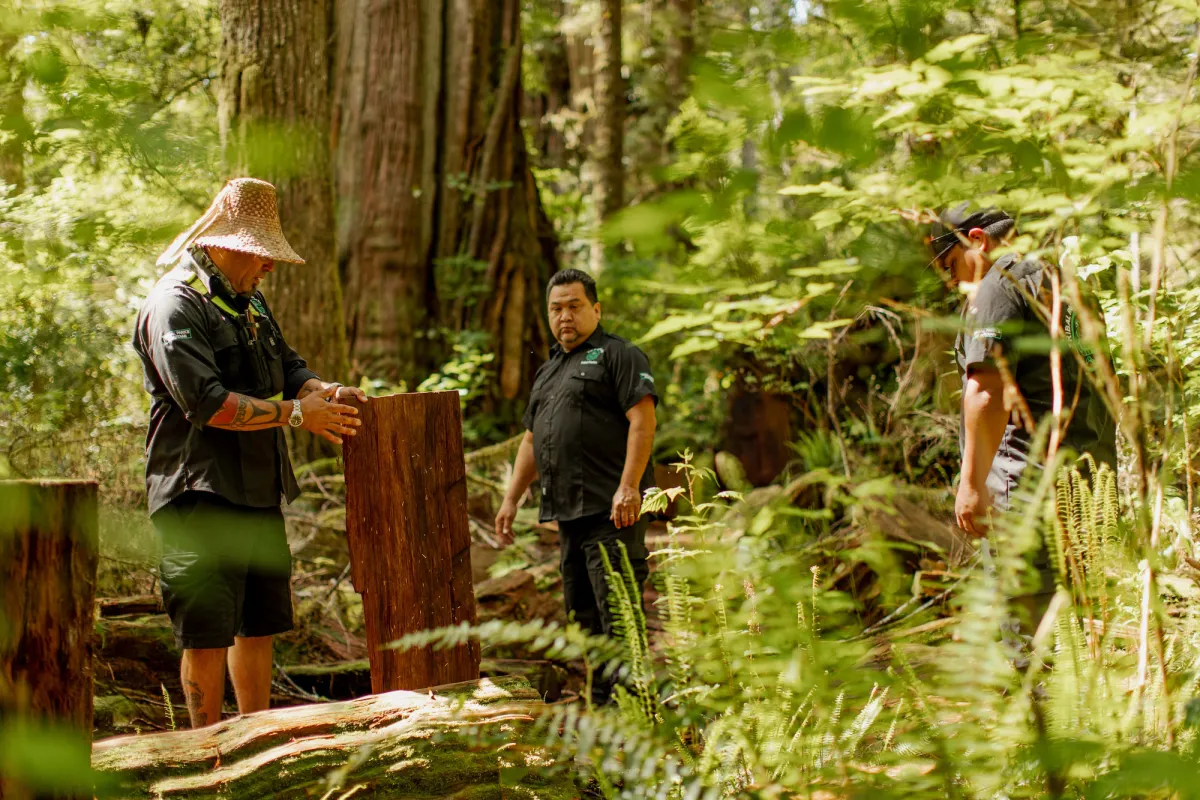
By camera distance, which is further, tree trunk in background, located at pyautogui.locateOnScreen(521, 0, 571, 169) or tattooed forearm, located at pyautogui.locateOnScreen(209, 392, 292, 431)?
tree trunk in background, located at pyautogui.locateOnScreen(521, 0, 571, 169)

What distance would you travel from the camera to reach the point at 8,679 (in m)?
2.05

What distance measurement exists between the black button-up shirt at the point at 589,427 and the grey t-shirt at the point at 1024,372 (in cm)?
164

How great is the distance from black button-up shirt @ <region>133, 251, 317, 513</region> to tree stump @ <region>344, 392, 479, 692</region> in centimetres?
42

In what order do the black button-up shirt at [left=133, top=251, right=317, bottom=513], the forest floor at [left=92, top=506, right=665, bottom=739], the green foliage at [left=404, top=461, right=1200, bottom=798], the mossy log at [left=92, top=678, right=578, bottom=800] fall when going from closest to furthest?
1. the green foliage at [left=404, top=461, right=1200, bottom=798]
2. the mossy log at [left=92, top=678, right=578, bottom=800]
3. the black button-up shirt at [left=133, top=251, right=317, bottom=513]
4. the forest floor at [left=92, top=506, right=665, bottom=739]

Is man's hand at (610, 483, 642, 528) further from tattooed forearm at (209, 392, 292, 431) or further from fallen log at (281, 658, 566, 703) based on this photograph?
tattooed forearm at (209, 392, 292, 431)

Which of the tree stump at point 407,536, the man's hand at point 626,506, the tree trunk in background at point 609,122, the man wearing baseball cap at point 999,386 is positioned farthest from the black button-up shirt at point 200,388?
the tree trunk in background at point 609,122

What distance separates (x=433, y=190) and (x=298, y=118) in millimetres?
4783

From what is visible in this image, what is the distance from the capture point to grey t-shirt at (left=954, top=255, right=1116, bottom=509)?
358 cm

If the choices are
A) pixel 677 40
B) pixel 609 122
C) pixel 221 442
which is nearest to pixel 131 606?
pixel 221 442

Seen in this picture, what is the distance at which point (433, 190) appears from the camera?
10992 millimetres

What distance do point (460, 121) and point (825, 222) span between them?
8.82m

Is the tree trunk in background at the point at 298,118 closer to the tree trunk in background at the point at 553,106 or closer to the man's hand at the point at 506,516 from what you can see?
the man's hand at the point at 506,516

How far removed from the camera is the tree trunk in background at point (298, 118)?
6156 millimetres

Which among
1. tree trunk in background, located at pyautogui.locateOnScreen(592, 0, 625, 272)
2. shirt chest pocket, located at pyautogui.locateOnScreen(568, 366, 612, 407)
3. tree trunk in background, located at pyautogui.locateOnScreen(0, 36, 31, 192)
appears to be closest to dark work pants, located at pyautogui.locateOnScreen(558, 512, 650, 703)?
shirt chest pocket, located at pyautogui.locateOnScreen(568, 366, 612, 407)
